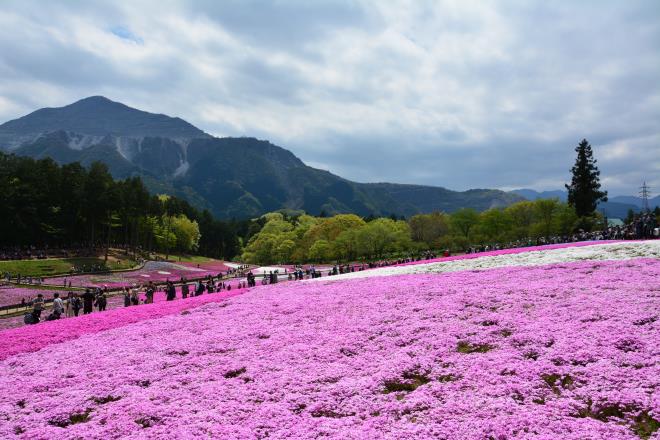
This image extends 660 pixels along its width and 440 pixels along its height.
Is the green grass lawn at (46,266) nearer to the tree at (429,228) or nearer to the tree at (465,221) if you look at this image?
the tree at (429,228)

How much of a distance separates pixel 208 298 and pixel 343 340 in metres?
15.1

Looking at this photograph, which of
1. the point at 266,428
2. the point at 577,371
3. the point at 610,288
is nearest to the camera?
the point at 266,428

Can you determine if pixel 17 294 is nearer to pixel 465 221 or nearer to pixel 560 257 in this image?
pixel 560 257

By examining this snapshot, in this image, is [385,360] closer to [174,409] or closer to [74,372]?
[174,409]

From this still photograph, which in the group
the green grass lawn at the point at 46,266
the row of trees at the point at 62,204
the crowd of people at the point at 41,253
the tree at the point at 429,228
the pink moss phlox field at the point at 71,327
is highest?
the row of trees at the point at 62,204

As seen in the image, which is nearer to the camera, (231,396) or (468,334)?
(231,396)

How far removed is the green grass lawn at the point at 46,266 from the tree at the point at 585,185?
83.7 metres

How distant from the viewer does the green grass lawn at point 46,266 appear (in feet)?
199

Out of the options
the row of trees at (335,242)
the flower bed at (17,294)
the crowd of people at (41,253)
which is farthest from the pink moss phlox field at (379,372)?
the row of trees at (335,242)

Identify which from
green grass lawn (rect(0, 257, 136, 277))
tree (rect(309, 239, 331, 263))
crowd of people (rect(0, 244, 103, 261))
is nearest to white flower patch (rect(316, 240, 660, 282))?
green grass lawn (rect(0, 257, 136, 277))

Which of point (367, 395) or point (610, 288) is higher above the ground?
point (610, 288)

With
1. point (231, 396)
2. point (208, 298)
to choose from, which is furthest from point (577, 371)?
point (208, 298)

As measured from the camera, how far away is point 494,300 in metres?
18.2

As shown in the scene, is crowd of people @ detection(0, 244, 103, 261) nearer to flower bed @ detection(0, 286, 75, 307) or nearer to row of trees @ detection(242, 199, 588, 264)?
flower bed @ detection(0, 286, 75, 307)
